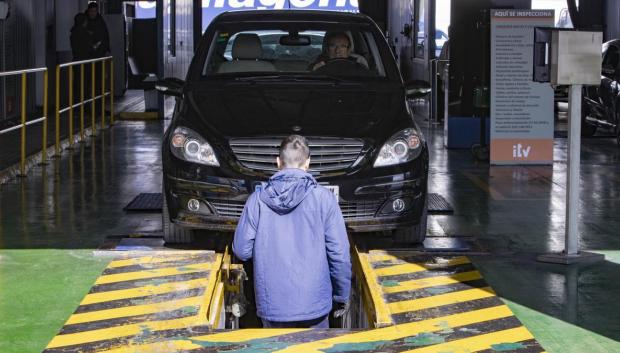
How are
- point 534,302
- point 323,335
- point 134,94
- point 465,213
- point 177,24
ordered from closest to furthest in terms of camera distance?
point 323,335, point 534,302, point 465,213, point 177,24, point 134,94

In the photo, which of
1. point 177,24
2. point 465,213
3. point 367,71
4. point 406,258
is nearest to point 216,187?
point 406,258

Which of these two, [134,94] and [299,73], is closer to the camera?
[299,73]

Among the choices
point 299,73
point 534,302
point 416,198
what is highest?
point 299,73

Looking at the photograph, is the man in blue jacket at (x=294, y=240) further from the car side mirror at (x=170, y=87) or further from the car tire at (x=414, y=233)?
the car side mirror at (x=170, y=87)

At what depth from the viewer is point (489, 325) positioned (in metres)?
6.54

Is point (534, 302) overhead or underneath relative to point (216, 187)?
underneath

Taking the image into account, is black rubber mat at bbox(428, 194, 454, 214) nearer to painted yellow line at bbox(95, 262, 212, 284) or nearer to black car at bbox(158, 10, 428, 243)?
black car at bbox(158, 10, 428, 243)

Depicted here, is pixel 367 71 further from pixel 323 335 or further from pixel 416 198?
pixel 323 335

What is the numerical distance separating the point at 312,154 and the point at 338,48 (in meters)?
1.73

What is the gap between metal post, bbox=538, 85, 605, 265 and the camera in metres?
8.45

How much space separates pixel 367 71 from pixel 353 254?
7.26 feet

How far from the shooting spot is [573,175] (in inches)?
334

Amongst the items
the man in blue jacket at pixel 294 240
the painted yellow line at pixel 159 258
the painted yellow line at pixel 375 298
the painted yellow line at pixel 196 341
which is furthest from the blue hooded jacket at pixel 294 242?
the painted yellow line at pixel 159 258

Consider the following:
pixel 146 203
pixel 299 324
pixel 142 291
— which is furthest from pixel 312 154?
pixel 146 203
